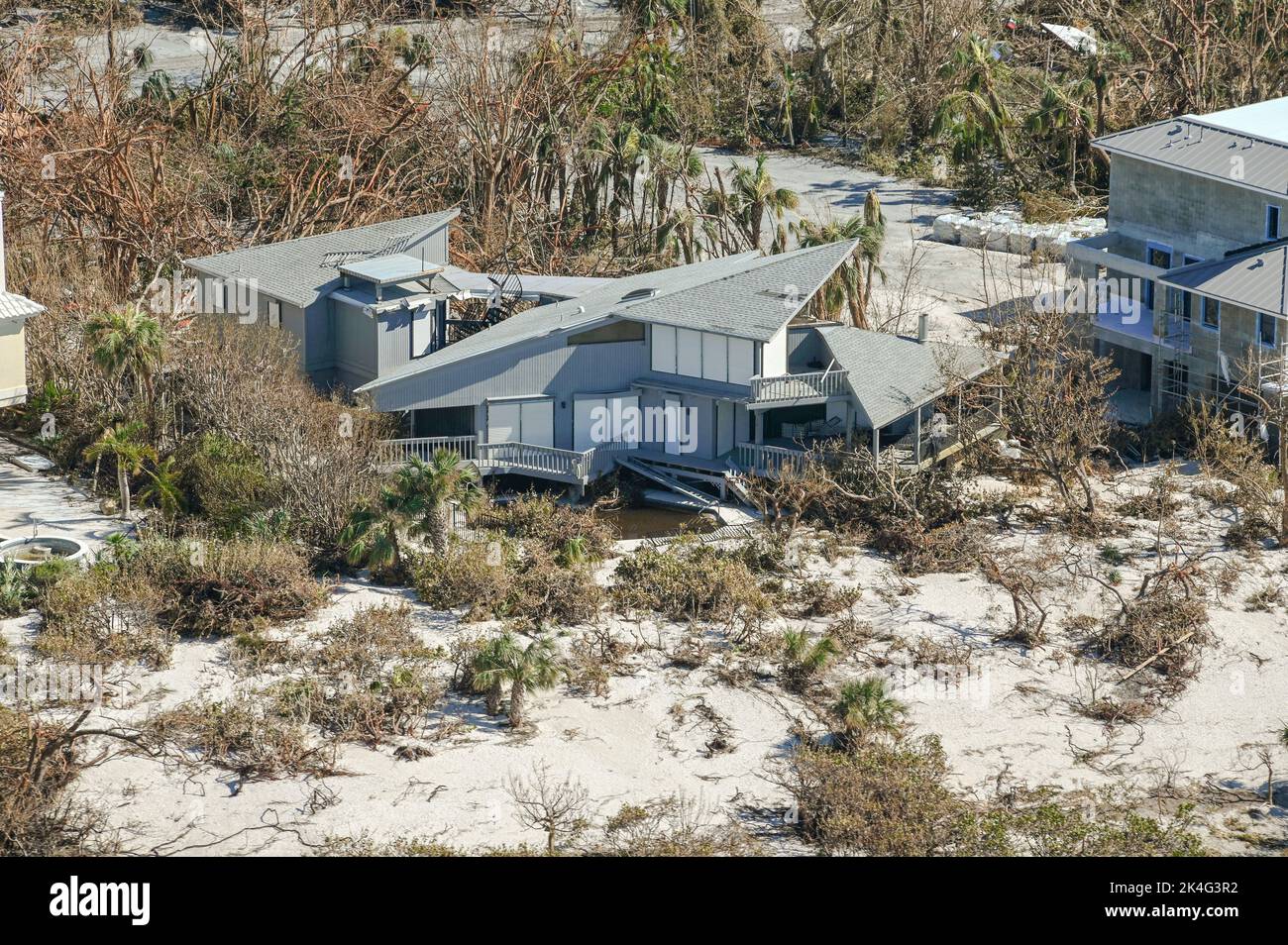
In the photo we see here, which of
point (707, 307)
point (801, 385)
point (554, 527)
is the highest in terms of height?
point (707, 307)

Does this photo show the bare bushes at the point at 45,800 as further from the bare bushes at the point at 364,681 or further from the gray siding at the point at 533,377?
the gray siding at the point at 533,377

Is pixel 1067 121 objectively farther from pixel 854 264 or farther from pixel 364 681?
pixel 364 681

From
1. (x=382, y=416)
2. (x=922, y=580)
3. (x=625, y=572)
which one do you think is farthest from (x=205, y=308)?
(x=922, y=580)

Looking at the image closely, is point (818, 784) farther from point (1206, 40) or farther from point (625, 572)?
point (1206, 40)

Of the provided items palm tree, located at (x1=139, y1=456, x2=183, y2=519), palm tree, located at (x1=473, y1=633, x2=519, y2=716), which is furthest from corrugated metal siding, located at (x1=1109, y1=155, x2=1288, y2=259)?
palm tree, located at (x1=139, y1=456, x2=183, y2=519)

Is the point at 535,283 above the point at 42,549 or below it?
above

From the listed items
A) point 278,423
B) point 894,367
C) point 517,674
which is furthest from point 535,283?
point 517,674

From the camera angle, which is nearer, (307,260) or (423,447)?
(423,447)

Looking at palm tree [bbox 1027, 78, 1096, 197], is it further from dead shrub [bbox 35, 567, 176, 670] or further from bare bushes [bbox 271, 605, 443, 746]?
dead shrub [bbox 35, 567, 176, 670]
